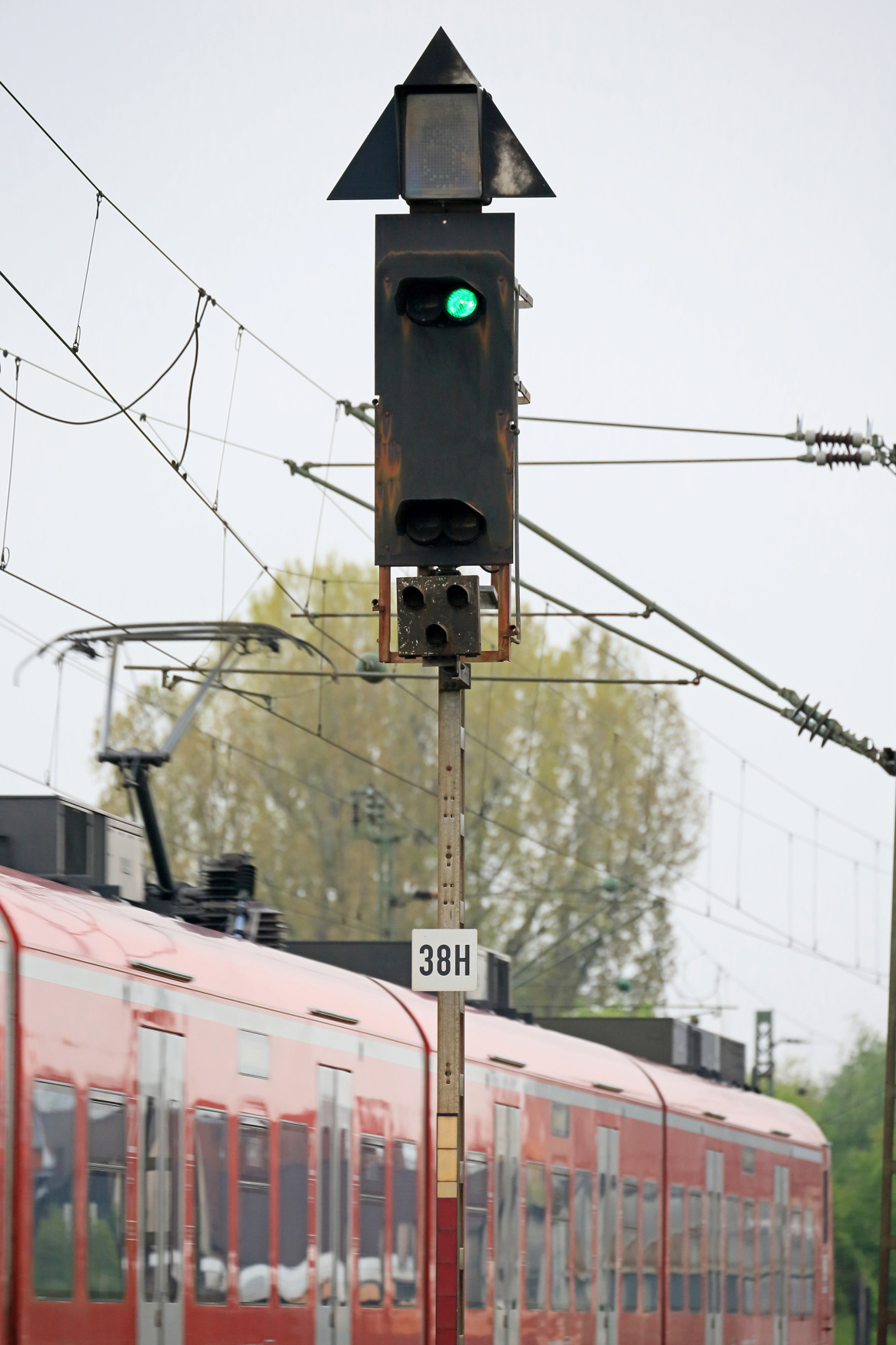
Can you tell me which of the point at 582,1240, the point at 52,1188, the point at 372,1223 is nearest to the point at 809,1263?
the point at 582,1240

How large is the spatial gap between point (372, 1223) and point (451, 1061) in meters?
4.34

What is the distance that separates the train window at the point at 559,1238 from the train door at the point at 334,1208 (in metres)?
4.28

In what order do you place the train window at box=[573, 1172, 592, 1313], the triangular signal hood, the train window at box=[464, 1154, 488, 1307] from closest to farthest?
the triangular signal hood < the train window at box=[464, 1154, 488, 1307] < the train window at box=[573, 1172, 592, 1313]

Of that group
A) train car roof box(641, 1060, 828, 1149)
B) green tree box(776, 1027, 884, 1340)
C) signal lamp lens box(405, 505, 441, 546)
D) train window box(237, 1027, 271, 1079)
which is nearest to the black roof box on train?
train car roof box(641, 1060, 828, 1149)

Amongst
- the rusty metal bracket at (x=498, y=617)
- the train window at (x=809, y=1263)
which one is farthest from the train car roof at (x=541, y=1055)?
the train window at (x=809, y=1263)

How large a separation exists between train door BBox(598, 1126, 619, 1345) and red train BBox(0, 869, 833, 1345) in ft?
0.09

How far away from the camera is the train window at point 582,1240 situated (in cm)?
1789

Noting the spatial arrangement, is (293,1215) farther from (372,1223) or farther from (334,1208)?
(372,1223)

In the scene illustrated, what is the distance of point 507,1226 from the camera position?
16156mm

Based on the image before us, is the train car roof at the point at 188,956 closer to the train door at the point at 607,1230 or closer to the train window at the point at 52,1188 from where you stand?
the train window at the point at 52,1188

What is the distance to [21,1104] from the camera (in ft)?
30.1

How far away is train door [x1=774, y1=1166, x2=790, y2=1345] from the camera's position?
2481cm

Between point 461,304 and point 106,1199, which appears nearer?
point 461,304

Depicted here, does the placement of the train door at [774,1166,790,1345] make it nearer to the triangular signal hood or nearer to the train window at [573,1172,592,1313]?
the train window at [573,1172,592,1313]
